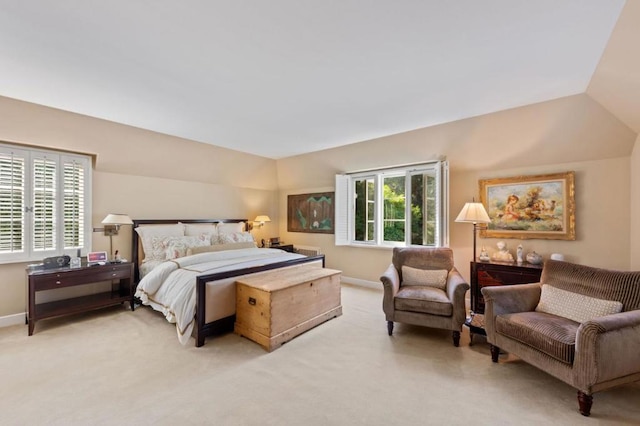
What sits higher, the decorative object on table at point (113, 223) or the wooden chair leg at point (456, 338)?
the decorative object on table at point (113, 223)

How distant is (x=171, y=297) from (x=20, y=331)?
5.93ft

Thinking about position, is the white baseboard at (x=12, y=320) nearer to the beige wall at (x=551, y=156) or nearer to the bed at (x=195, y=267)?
the bed at (x=195, y=267)

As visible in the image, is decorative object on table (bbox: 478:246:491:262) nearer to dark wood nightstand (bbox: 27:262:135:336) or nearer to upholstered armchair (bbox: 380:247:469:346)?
upholstered armchair (bbox: 380:247:469:346)

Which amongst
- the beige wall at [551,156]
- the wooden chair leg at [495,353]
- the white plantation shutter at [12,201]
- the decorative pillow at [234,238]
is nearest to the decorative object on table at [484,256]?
the beige wall at [551,156]

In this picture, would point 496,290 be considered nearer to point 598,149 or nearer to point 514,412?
point 514,412

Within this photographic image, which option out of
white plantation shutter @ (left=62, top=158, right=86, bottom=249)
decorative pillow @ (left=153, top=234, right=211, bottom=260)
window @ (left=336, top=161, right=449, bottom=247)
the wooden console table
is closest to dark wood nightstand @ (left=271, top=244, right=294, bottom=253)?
window @ (left=336, top=161, right=449, bottom=247)

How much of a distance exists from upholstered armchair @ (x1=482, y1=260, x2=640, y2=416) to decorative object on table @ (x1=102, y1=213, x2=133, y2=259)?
4439 mm

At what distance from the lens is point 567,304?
2.37 m

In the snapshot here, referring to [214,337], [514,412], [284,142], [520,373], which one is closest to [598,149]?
[520,373]

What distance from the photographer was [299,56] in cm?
214

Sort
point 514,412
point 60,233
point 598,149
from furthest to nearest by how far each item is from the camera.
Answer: point 60,233 → point 598,149 → point 514,412

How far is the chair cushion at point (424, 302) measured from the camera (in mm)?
2775

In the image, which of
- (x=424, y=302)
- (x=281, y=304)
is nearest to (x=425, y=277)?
(x=424, y=302)

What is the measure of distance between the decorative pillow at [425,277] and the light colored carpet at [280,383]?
57cm
